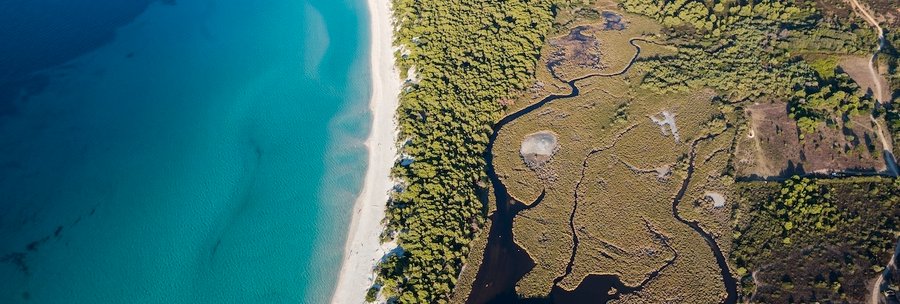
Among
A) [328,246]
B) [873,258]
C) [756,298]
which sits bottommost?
[328,246]

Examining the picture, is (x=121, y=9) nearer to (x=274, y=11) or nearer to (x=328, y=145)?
(x=274, y=11)

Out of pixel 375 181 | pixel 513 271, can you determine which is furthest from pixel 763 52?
pixel 375 181

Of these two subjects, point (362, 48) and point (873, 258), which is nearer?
point (873, 258)

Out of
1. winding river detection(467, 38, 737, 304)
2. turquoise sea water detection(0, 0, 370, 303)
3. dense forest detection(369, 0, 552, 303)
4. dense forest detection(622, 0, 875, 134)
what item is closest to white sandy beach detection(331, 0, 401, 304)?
turquoise sea water detection(0, 0, 370, 303)

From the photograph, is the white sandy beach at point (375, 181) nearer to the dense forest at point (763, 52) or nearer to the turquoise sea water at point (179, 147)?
the turquoise sea water at point (179, 147)

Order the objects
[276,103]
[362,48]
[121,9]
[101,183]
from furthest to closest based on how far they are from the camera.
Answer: [121,9]
[362,48]
[276,103]
[101,183]

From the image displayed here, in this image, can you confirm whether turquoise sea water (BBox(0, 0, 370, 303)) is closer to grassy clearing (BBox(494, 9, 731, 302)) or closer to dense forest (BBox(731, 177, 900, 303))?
grassy clearing (BBox(494, 9, 731, 302))

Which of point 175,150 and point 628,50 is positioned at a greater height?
point 628,50

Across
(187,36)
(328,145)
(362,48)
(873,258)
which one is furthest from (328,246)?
(873,258)
